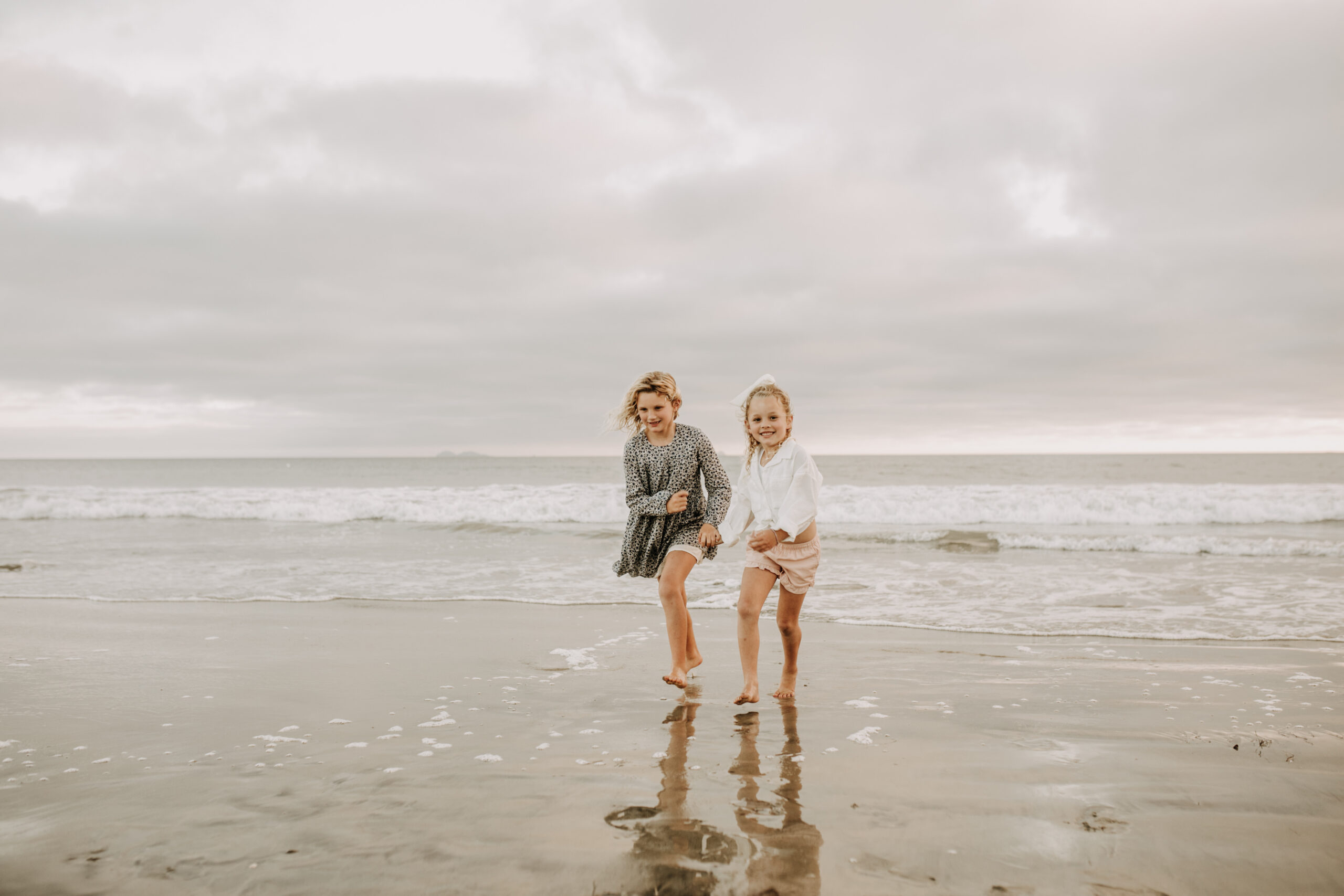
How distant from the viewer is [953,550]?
13.6m

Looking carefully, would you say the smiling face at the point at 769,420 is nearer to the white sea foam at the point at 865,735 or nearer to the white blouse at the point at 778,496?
the white blouse at the point at 778,496

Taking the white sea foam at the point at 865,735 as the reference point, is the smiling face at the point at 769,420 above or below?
above

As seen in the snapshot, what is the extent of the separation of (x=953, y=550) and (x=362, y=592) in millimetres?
9377

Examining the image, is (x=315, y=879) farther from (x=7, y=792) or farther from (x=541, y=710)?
(x=541, y=710)

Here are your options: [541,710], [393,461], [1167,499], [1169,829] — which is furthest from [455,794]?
[393,461]

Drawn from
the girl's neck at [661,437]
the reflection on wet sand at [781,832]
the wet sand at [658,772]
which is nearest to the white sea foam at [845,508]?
the wet sand at [658,772]

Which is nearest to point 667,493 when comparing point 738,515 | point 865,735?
point 738,515

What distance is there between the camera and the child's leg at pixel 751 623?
4.68 m

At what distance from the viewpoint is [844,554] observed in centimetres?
1328

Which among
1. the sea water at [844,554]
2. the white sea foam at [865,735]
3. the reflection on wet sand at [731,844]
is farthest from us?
the sea water at [844,554]

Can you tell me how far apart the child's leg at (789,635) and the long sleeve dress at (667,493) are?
22.3 inches

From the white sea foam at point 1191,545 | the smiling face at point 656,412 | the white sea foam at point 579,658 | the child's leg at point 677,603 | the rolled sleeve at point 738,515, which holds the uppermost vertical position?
the smiling face at point 656,412

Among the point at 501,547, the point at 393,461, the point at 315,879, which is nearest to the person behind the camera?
the point at 315,879

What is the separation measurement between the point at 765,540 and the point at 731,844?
2.10 metres
